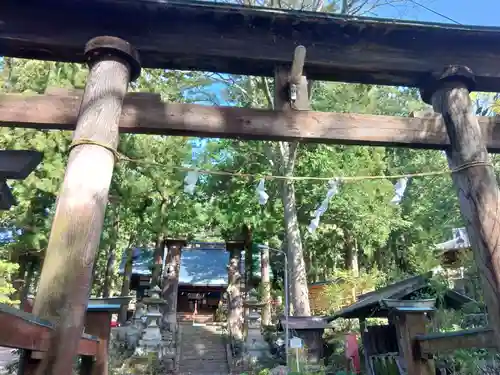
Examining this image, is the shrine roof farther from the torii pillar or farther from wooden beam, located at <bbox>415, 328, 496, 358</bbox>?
the torii pillar

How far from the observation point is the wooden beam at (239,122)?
3141 mm

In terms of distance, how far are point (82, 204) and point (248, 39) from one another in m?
2.06

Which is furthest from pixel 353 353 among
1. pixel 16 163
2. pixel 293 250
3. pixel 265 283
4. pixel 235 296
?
pixel 16 163

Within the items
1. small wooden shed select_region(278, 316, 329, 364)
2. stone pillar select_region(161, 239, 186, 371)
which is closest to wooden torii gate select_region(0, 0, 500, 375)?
small wooden shed select_region(278, 316, 329, 364)

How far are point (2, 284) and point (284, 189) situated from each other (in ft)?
27.4

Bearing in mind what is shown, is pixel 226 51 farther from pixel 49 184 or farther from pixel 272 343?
pixel 272 343

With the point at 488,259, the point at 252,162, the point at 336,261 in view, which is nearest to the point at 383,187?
the point at 252,162

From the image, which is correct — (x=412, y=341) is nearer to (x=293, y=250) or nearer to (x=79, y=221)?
(x=79, y=221)

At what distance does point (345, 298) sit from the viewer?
52.0 feet

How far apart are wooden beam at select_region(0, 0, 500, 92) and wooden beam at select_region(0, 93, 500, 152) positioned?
1.63 feet

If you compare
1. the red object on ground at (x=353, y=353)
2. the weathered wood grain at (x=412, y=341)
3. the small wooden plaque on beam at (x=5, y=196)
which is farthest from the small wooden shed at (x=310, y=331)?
the small wooden plaque on beam at (x=5, y=196)

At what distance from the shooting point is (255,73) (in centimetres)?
379

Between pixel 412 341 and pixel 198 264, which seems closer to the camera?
pixel 412 341

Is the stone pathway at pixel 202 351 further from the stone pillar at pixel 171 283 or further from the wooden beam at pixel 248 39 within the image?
the wooden beam at pixel 248 39
